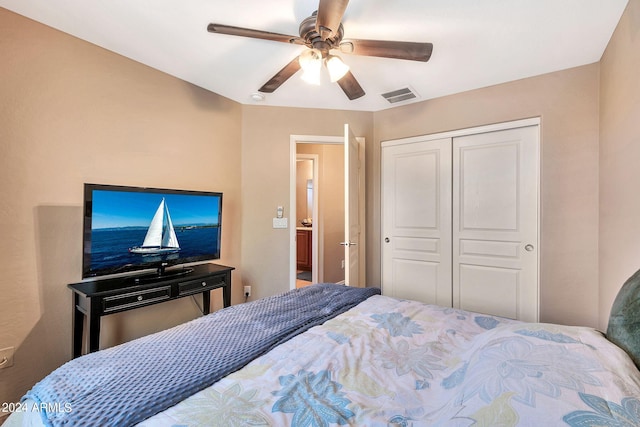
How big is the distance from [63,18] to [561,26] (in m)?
3.19

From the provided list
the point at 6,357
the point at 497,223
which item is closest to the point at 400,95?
the point at 497,223

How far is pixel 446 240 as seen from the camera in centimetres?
300

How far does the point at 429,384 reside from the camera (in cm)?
95

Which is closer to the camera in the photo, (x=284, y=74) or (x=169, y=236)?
(x=284, y=74)

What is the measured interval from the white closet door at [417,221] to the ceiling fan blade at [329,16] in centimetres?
194

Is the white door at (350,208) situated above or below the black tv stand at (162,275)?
above

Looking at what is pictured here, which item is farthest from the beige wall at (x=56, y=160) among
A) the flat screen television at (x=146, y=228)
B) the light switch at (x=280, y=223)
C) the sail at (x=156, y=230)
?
the light switch at (x=280, y=223)

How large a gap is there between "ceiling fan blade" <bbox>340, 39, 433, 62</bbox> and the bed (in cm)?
143

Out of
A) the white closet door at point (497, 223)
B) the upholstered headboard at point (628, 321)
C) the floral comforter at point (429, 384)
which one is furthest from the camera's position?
the white closet door at point (497, 223)

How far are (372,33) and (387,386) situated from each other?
1994 millimetres

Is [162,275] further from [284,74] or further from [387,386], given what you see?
[387,386]

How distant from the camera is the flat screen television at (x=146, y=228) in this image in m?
1.98

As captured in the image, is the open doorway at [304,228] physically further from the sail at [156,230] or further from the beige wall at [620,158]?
the beige wall at [620,158]

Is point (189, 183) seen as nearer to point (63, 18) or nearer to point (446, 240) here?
point (63, 18)
